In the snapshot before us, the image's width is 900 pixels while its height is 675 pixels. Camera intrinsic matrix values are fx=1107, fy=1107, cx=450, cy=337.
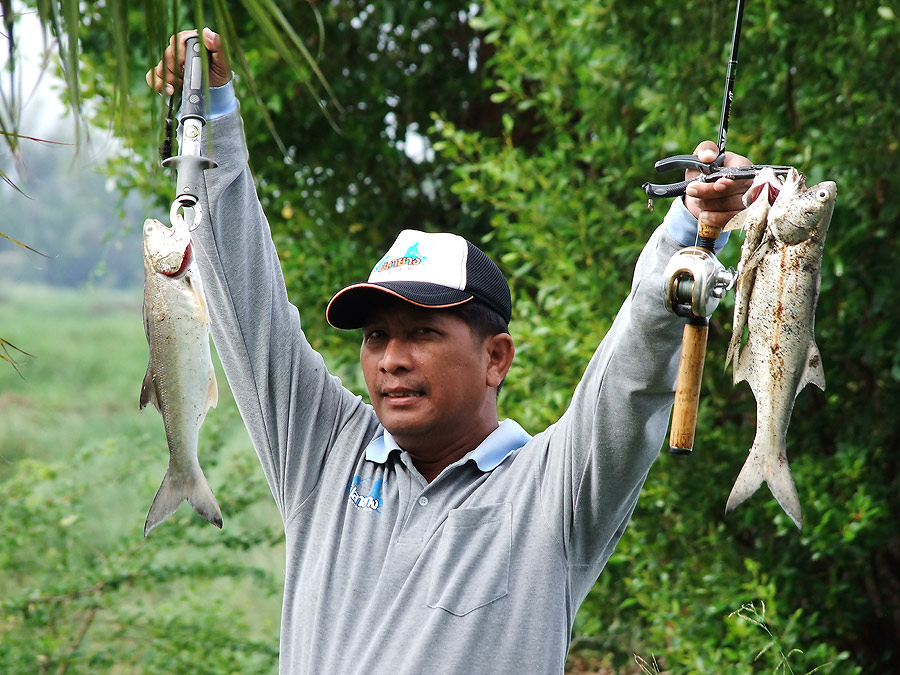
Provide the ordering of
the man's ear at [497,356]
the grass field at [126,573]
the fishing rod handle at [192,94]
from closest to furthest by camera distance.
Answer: the fishing rod handle at [192,94], the man's ear at [497,356], the grass field at [126,573]

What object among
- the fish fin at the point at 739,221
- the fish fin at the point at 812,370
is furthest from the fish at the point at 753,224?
the fish fin at the point at 812,370

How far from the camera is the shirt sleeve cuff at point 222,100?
6.84 ft

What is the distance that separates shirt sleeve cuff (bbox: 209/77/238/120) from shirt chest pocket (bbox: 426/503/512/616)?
34.2 inches

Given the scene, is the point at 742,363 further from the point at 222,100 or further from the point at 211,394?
the point at 222,100

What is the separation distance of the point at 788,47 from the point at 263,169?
2.71 m

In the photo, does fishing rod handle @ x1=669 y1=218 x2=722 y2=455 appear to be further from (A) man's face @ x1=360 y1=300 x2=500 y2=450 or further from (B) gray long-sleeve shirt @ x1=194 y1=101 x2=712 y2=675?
(A) man's face @ x1=360 y1=300 x2=500 y2=450

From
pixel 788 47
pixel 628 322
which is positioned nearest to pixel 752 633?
pixel 788 47

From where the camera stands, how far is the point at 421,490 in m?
2.03

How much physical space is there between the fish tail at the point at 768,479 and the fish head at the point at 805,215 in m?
0.33

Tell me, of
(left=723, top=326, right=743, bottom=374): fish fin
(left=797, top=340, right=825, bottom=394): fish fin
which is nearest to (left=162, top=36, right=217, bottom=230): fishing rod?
(left=723, top=326, right=743, bottom=374): fish fin

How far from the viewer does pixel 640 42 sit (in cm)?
→ 425

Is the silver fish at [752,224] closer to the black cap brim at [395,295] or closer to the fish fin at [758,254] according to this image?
the fish fin at [758,254]

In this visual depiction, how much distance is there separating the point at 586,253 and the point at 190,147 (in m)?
2.52

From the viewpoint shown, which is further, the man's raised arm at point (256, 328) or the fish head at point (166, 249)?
the man's raised arm at point (256, 328)
